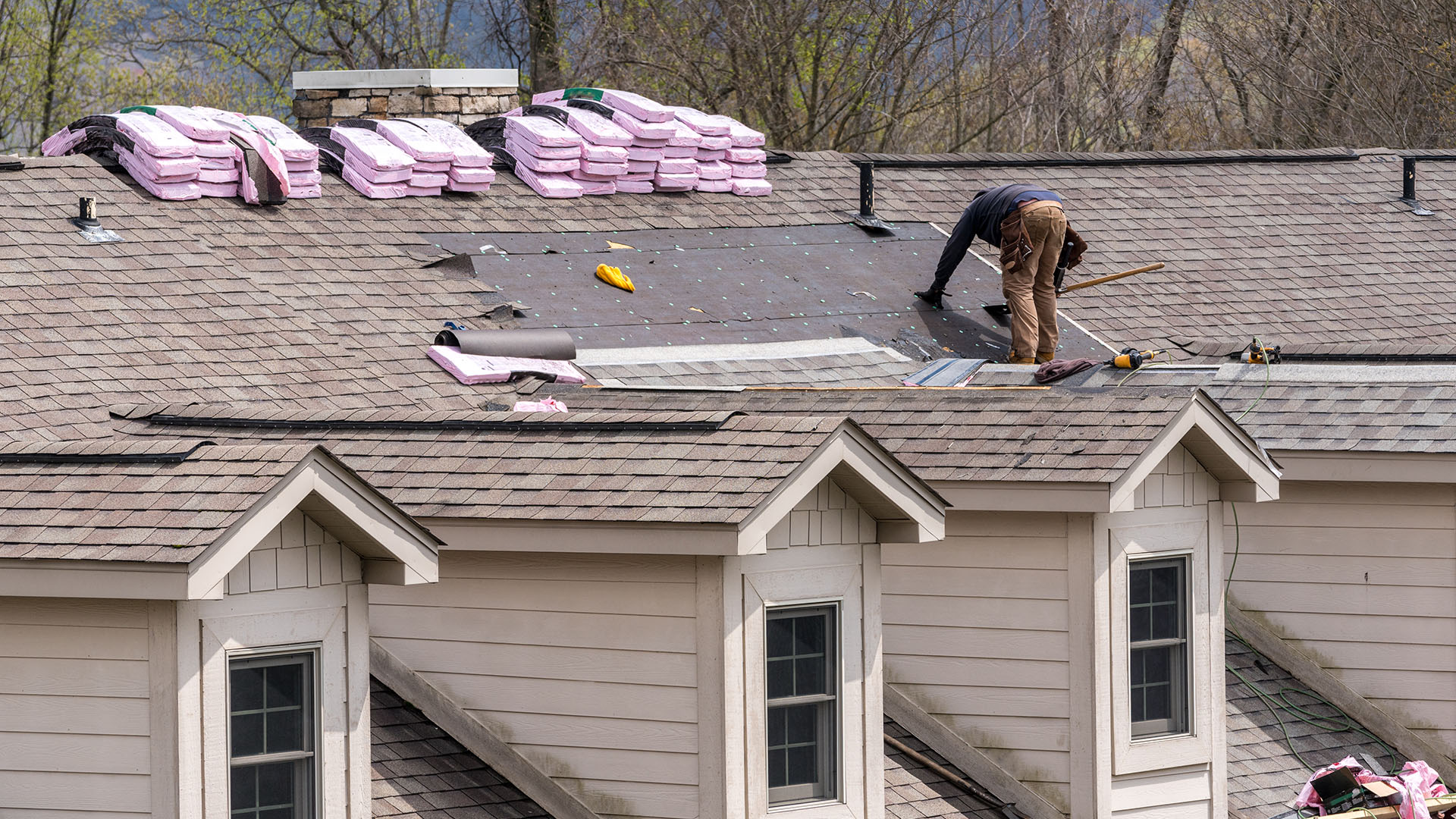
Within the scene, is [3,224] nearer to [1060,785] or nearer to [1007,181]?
[1060,785]

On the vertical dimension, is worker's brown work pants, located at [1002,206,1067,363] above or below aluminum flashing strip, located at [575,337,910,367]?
above

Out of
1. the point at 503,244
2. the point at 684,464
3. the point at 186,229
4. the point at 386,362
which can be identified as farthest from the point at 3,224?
the point at 684,464

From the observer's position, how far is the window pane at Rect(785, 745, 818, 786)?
9664 mm

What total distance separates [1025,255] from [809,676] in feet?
26.1

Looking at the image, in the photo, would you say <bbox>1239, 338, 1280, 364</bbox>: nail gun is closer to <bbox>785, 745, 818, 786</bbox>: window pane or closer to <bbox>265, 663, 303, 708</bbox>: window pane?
<bbox>785, 745, 818, 786</bbox>: window pane

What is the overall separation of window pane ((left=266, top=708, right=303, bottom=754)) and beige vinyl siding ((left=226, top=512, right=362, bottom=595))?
0.55 metres

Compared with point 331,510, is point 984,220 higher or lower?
higher

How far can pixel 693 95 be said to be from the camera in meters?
35.8

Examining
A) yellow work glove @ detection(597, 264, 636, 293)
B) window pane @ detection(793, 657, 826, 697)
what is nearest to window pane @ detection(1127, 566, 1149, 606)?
window pane @ detection(793, 657, 826, 697)

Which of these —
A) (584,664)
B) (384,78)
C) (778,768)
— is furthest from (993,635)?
(384,78)

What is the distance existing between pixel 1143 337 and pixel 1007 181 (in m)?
3.84

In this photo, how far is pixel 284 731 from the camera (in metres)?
8.57

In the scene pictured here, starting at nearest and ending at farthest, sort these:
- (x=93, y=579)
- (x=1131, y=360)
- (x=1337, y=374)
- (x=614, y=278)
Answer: (x=93, y=579) → (x=1337, y=374) → (x=1131, y=360) → (x=614, y=278)

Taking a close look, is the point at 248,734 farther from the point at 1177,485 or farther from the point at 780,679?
the point at 1177,485
